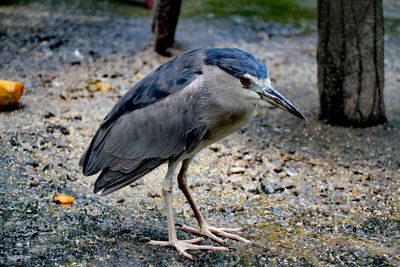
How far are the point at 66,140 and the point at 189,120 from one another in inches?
75.8

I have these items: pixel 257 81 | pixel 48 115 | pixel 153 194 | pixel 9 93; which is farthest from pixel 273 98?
pixel 9 93

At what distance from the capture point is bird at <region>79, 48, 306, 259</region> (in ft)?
11.8

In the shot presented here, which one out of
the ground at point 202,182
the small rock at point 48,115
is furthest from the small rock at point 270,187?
the small rock at point 48,115

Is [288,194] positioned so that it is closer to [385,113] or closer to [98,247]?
[98,247]

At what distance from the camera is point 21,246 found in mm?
3691

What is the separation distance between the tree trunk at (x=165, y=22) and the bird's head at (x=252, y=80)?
4.00 metres

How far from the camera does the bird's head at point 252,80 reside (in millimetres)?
3557

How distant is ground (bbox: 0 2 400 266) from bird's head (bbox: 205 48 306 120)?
881mm

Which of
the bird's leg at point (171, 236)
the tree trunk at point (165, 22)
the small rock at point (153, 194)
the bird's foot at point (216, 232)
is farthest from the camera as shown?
the tree trunk at point (165, 22)

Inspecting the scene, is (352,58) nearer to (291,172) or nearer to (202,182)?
(291,172)

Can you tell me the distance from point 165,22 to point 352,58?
96.2 inches

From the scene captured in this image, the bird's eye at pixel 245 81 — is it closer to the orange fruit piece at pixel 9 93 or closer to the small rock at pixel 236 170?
the small rock at pixel 236 170

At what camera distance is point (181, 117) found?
12.3ft

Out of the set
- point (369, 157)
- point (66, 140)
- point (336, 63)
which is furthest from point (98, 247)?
point (336, 63)
